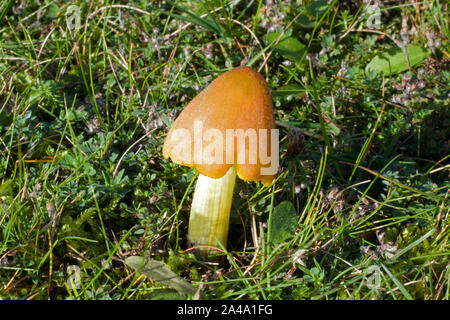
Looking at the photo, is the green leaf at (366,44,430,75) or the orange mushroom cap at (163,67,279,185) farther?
the green leaf at (366,44,430,75)

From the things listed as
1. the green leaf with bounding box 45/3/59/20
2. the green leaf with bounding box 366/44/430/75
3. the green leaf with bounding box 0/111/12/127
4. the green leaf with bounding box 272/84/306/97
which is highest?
the green leaf with bounding box 45/3/59/20

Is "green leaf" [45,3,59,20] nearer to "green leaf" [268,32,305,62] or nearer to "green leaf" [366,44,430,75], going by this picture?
"green leaf" [268,32,305,62]

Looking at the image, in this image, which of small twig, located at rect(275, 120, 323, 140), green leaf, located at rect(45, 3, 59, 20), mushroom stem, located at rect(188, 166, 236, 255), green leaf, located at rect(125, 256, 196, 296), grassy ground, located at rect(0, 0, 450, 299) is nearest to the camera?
green leaf, located at rect(125, 256, 196, 296)

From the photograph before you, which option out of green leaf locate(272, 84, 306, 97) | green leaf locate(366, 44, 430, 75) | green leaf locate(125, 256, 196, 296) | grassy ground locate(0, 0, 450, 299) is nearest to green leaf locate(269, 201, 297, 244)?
grassy ground locate(0, 0, 450, 299)

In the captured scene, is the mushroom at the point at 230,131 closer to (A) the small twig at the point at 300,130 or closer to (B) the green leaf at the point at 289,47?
(A) the small twig at the point at 300,130

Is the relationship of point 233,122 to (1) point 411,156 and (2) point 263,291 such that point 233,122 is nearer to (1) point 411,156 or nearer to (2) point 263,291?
(2) point 263,291

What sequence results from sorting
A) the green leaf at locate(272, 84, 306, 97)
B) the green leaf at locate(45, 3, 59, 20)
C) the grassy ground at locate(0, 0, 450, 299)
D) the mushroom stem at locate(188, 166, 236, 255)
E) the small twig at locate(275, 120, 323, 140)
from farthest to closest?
the green leaf at locate(45, 3, 59, 20), the green leaf at locate(272, 84, 306, 97), the small twig at locate(275, 120, 323, 140), the mushroom stem at locate(188, 166, 236, 255), the grassy ground at locate(0, 0, 450, 299)

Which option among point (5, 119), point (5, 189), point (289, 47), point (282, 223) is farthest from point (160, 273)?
point (289, 47)
